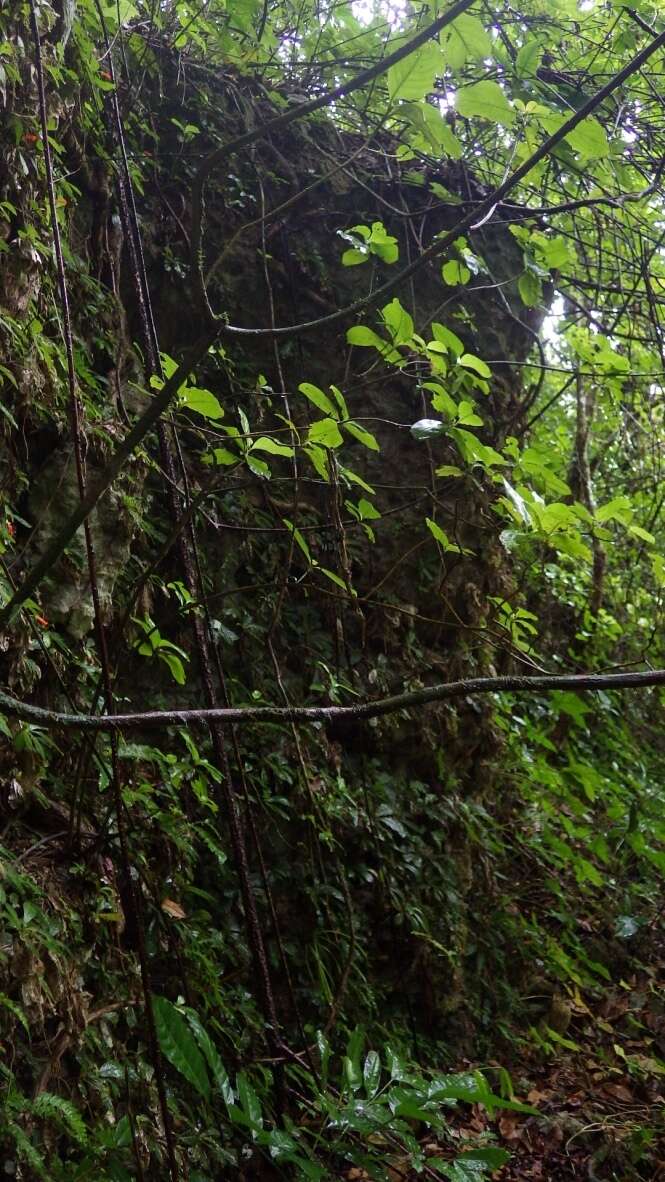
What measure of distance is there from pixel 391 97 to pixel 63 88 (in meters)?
2.04

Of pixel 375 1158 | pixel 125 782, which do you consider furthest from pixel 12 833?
pixel 375 1158

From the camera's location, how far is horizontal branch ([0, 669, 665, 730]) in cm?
78

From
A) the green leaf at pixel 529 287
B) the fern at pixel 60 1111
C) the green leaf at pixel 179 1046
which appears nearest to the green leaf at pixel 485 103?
the green leaf at pixel 529 287

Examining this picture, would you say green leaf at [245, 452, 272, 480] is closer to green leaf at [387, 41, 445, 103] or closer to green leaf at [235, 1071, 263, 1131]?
green leaf at [387, 41, 445, 103]

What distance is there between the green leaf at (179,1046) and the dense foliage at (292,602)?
0.5 inches

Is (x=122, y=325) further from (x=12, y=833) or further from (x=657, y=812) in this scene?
(x=657, y=812)

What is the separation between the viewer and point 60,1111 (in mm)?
1706

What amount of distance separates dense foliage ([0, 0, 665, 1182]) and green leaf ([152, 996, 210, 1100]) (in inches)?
0.5

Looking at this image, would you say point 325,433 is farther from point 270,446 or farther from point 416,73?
point 416,73

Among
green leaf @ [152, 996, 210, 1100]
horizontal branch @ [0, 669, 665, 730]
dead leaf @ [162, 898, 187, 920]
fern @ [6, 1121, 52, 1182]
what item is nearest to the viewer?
horizontal branch @ [0, 669, 665, 730]

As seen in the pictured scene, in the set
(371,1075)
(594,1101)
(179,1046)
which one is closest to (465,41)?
(179,1046)

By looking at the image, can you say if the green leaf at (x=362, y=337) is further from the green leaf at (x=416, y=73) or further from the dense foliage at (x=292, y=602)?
the green leaf at (x=416, y=73)

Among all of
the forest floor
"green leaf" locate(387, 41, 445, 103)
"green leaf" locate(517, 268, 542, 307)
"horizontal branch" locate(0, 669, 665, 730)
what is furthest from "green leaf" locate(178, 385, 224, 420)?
the forest floor

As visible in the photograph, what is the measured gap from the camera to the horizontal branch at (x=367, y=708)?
78 centimetres
